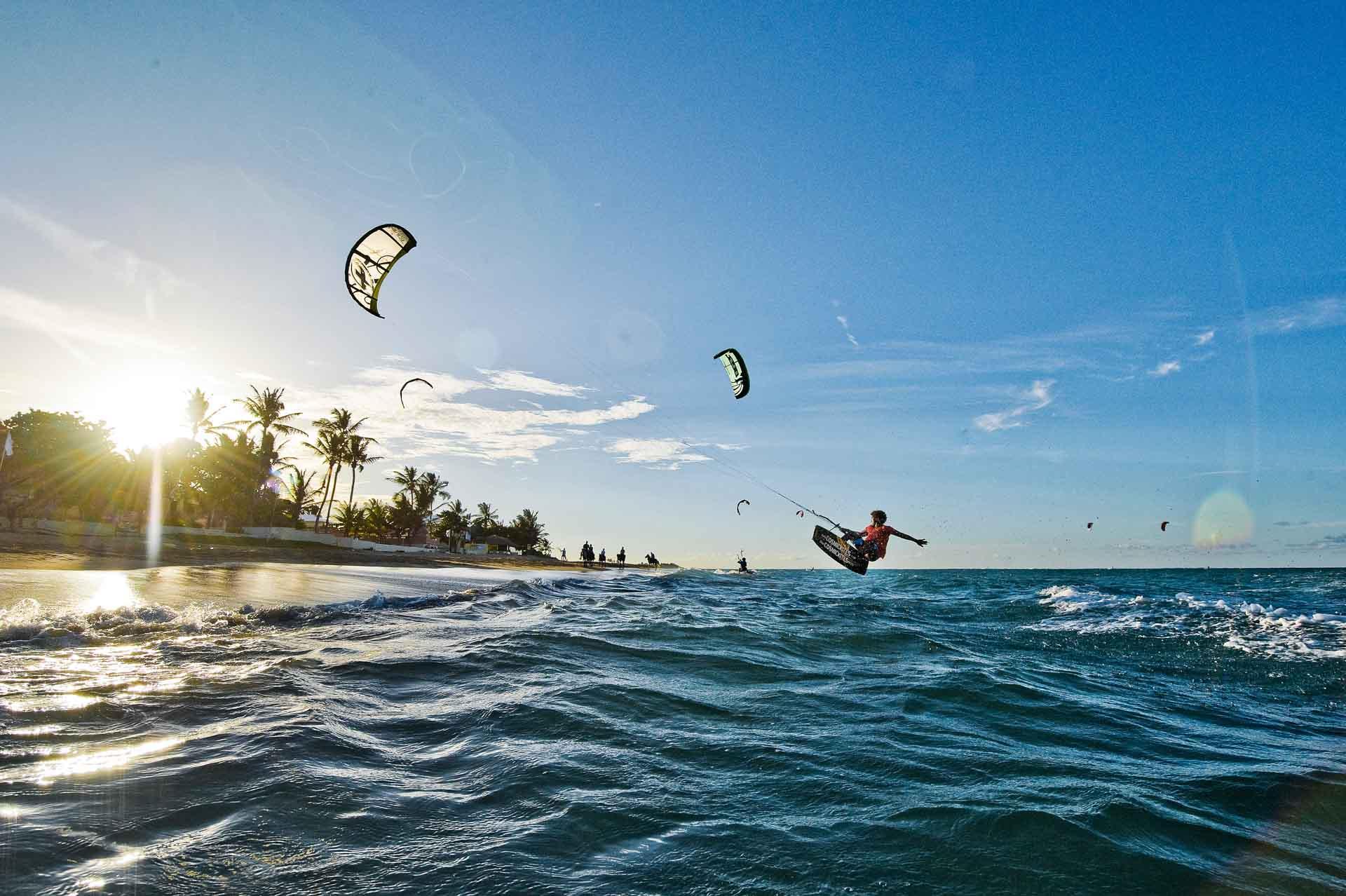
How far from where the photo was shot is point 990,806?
425 centimetres

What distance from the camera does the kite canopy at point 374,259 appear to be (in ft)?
45.8

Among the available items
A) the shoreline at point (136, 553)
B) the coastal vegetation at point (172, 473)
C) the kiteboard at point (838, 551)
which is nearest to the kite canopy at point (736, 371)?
the kiteboard at point (838, 551)

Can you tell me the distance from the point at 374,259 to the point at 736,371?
29.5 feet

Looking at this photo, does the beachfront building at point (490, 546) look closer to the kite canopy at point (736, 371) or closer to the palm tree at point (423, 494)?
the palm tree at point (423, 494)

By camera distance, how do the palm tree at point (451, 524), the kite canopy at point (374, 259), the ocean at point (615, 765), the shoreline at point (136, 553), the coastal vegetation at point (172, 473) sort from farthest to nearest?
1. the palm tree at point (451, 524)
2. the coastal vegetation at point (172, 473)
3. the shoreline at point (136, 553)
4. the kite canopy at point (374, 259)
5. the ocean at point (615, 765)

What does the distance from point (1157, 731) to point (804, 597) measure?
2065cm

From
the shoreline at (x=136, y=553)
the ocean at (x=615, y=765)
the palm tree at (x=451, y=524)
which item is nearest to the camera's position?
the ocean at (x=615, y=765)

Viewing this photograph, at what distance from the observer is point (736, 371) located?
18109mm

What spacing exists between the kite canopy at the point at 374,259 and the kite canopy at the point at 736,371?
7.99m

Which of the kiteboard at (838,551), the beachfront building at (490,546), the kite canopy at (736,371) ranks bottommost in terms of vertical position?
the beachfront building at (490,546)

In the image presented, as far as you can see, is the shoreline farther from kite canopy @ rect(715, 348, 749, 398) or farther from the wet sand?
kite canopy @ rect(715, 348, 749, 398)

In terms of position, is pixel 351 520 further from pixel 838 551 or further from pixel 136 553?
pixel 838 551

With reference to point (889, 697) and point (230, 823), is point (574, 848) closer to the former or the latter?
point (230, 823)

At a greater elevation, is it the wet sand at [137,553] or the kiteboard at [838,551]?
the kiteboard at [838,551]
